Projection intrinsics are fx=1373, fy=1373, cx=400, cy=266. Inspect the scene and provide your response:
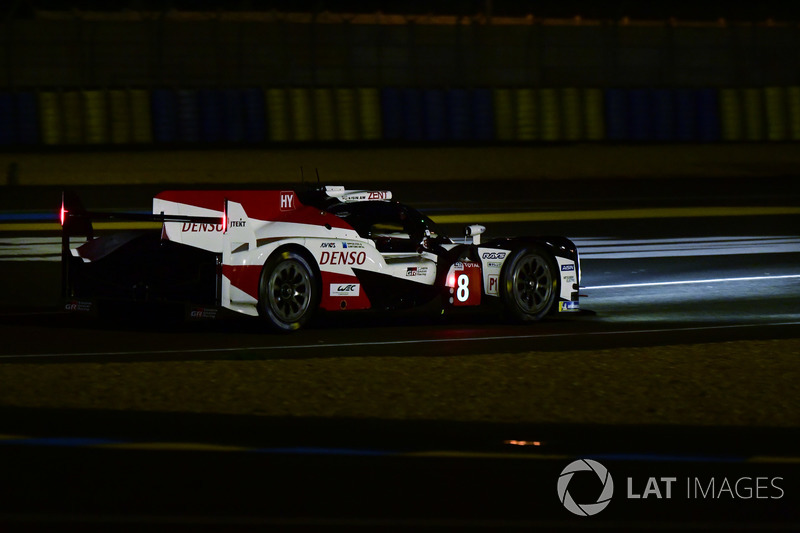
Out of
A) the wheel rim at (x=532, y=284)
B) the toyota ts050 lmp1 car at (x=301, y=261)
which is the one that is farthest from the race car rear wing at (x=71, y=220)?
the wheel rim at (x=532, y=284)

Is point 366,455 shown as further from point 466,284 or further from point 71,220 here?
point 71,220

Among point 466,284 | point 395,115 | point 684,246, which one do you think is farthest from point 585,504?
point 395,115

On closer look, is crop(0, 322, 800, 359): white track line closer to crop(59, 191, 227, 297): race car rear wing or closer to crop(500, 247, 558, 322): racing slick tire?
crop(500, 247, 558, 322): racing slick tire

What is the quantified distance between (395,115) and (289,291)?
1789 centimetres

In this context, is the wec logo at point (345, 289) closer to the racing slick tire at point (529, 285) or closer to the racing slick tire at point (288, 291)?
the racing slick tire at point (288, 291)

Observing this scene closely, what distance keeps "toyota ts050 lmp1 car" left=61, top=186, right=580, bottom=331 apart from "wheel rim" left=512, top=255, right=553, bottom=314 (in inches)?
0.5

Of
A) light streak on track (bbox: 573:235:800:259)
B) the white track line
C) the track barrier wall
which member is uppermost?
the track barrier wall

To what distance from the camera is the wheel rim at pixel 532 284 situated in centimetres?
1298

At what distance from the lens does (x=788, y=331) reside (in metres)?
12.4

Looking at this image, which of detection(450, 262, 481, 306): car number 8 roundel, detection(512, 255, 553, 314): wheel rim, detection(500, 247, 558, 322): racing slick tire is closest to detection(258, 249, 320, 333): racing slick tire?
detection(450, 262, 481, 306): car number 8 roundel

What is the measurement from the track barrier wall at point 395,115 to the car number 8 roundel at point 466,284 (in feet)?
54.4

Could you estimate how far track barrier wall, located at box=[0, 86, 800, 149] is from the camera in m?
28.1

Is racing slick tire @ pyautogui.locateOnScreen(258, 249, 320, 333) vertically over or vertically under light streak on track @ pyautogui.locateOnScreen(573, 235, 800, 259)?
under

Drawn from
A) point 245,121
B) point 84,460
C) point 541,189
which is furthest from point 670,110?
point 84,460
